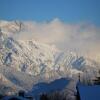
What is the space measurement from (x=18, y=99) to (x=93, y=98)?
179 ft

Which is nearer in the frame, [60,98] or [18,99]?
[18,99]

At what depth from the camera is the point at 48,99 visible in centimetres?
12038

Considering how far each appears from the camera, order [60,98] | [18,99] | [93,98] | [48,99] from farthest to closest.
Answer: [60,98] < [48,99] < [18,99] < [93,98]

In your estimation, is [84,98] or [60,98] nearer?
[84,98]

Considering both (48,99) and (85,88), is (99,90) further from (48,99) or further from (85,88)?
(48,99)

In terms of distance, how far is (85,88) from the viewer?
6266 cm

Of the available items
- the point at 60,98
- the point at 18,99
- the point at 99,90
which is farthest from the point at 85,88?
the point at 60,98

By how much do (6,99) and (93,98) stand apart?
5805cm

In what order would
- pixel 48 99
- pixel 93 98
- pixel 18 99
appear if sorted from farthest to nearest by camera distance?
pixel 48 99 → pixel 18 99 → pixel 93 98

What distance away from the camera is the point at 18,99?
112 m

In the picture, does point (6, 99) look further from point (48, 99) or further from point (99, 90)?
point (99, 90)

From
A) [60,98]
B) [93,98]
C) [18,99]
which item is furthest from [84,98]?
[60,98]

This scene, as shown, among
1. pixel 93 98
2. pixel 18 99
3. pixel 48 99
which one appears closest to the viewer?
pixel 93 98

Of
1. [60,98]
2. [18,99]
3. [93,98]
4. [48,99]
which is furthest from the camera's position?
[60,98]
